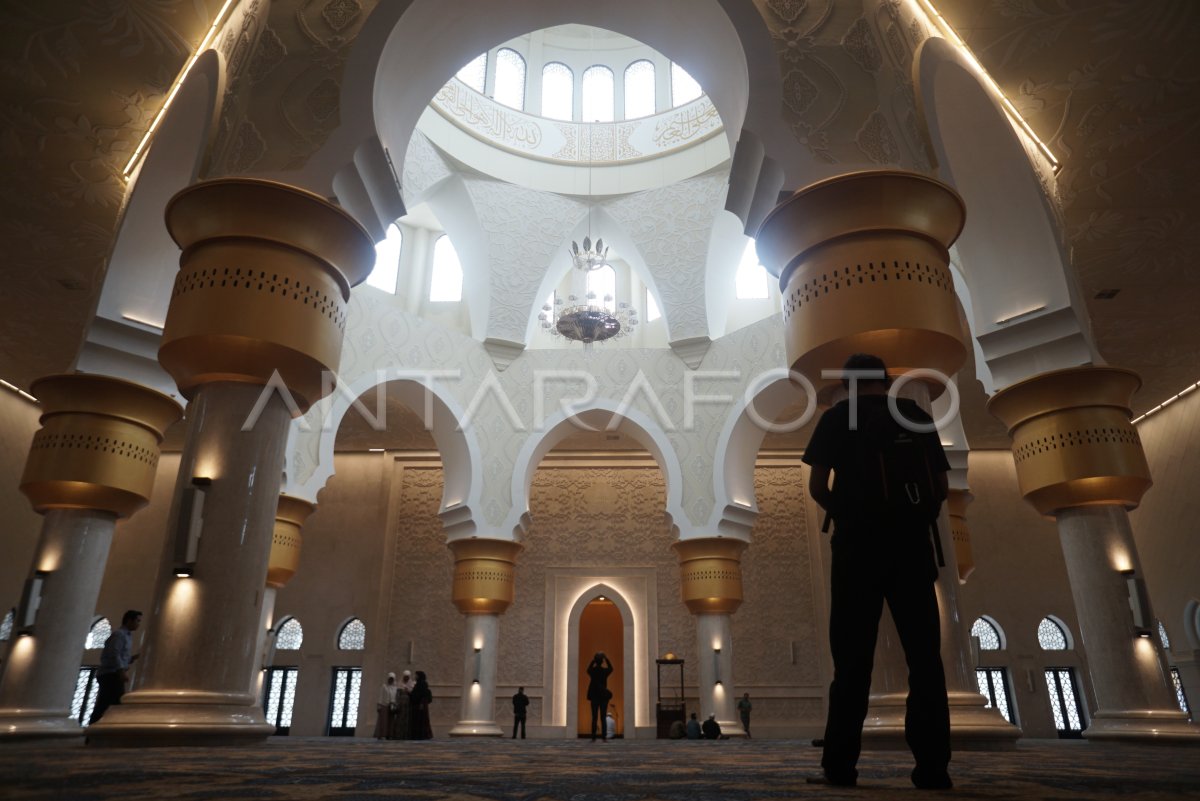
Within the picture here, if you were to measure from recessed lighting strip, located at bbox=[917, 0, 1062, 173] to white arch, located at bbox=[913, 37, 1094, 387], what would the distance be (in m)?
0.16

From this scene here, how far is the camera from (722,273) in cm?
1259

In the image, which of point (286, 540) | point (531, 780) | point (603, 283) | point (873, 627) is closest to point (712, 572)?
point (286, 540)

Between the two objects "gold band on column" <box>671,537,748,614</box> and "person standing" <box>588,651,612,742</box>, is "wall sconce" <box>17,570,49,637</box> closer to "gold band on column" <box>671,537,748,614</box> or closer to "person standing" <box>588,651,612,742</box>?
"person standing" <box>588,651,612,742</box>

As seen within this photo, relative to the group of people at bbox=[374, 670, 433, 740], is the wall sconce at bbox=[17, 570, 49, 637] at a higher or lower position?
higher

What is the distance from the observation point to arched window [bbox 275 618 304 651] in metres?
A: 14.9

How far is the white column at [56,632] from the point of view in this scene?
5887mm

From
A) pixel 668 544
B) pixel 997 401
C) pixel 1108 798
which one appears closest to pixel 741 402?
pixel 668 544

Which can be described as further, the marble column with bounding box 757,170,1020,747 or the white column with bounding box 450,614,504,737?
the white column with bounding box 450,614,504,737

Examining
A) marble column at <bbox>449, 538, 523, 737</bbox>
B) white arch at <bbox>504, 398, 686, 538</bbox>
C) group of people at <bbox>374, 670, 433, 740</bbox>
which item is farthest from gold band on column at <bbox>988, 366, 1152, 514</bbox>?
group of people at <bbox>374, 670, 433, 740</bbox>

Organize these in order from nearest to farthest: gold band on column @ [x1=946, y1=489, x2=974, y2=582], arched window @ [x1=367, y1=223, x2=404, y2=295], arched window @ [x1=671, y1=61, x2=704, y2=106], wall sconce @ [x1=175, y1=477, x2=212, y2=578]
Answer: wall sconce @ [x1=175, y1=477, x2=212, y2=578] → gold band on column @ [x1=946, y1=489, x2=974, y2=582] → arched window @ [x1=671, y1=61, x2=704, y2=106] → arched window @ [x1=367, y1=223, x2=404, y2=295]

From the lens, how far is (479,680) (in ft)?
38.6

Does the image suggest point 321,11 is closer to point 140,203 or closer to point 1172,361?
point 140,203

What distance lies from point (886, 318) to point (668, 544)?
11689 millimetres

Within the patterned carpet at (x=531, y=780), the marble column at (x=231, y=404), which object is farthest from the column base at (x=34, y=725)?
the patterned carpet at (x=531, y=780)
